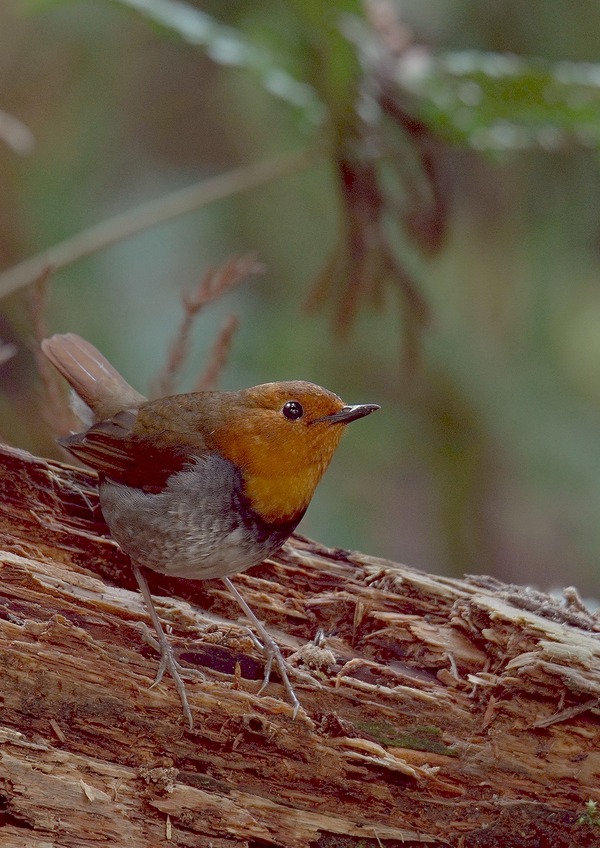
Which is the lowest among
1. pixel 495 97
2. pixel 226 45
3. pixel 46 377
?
pixel 46 377

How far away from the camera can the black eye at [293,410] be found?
2705 mm

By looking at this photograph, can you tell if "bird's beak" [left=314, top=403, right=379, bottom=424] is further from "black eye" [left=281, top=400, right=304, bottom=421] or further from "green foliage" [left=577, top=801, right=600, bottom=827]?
"green foliage" [left=577, top=801, right=600, bottom=827]

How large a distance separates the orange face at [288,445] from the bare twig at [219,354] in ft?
3.81

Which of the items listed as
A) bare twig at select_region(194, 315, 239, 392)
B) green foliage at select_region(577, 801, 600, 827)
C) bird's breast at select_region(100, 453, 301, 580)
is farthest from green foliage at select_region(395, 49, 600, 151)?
green foliage at select_region(577, 801, 600, 827)

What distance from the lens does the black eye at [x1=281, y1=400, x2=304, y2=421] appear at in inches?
106

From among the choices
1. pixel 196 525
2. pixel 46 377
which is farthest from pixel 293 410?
pixel 46 377

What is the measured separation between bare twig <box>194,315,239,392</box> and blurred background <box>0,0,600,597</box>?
0.85 meters

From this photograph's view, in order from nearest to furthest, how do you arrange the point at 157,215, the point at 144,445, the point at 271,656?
the point at 271,656 → the point at 144,445 → the point at 157,215

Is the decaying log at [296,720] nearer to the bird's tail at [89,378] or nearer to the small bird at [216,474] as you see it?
the small bird at [216,474]

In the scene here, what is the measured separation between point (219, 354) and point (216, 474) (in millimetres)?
1356

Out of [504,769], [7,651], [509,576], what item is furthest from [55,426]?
[509,576]

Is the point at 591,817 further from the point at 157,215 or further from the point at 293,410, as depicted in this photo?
the point at 157,215

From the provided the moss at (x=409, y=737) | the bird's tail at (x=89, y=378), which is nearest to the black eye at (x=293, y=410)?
the bird's tail at (x=89, y=378)

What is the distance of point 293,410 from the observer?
271 cm
